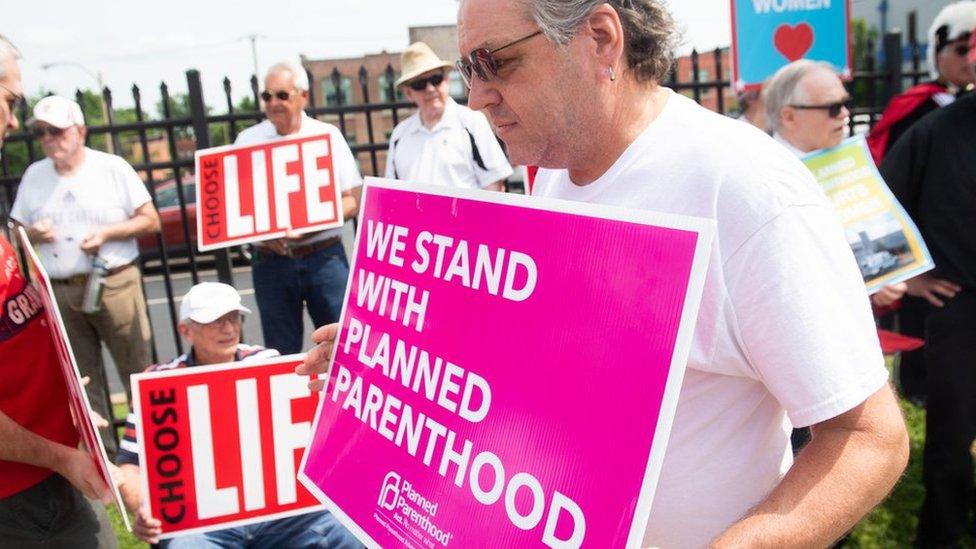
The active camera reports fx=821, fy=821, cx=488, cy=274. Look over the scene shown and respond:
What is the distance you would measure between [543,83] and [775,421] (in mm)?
644

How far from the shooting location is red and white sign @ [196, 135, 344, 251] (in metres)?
4.43

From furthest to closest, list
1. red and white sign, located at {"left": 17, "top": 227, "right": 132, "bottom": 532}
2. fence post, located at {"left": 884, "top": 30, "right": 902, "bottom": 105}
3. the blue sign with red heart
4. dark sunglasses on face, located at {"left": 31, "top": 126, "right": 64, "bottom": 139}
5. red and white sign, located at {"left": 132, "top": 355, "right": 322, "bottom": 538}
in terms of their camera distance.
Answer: fence post, located at {"left": 884, "top": 30, "right": 902, "bottom": 105} < dark sunglasses on face, located at {"left": 31, "top": 126, "right": 64, "bottom": 139} < the blue sign with red heart < red and white sign, located at {"left": 132, "top": 355, "right": 322, "bottom": 538} < red and white sign, located at {"left": 17, "top": 227, "right": 132, "bottom": 532}

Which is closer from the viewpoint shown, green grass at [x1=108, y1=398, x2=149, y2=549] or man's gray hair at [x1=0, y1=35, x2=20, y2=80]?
man's gray hair at [x1=0, y1=35, x2=20, y2=80]

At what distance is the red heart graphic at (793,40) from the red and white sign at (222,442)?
3071mm

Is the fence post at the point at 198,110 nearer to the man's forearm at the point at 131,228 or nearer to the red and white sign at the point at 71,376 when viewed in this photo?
the man's forearm at the point at 131,228

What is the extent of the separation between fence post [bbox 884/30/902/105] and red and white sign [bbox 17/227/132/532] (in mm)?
6380

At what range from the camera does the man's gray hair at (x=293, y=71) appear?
462cm

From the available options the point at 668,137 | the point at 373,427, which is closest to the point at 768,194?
the point at 668,137

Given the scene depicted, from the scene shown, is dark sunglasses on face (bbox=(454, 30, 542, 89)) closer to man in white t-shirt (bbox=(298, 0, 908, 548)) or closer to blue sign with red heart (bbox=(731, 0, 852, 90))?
man in white t-shirt (bbox=(298, 0, 908, 548))

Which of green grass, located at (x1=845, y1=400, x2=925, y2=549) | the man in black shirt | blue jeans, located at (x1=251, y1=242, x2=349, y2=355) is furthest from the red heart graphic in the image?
blue jeans, located at (x1=251, y1=242, x2=349, y2=355)

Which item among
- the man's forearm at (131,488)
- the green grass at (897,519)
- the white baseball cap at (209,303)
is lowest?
the green grass at (897,519)

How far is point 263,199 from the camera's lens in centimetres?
446

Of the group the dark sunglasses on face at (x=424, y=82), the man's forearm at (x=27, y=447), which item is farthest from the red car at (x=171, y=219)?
the man's forearm at (x=27, y=447)

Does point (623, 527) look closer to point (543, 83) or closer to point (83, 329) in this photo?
point (543, 83)
